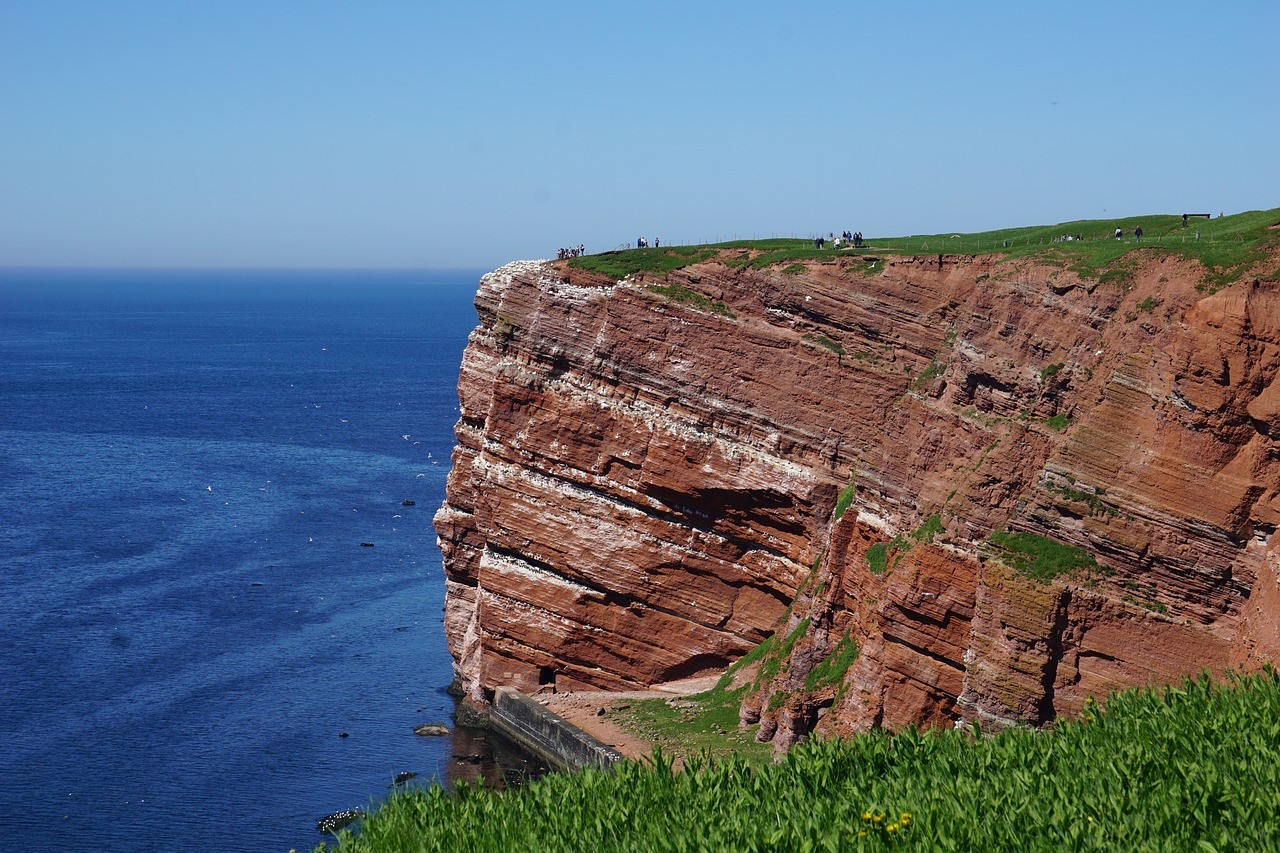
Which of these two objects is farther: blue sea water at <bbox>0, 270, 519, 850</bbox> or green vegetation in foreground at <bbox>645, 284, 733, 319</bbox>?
green vegetation in foreground at <bbox>645, 284, 733, 319</bbox>

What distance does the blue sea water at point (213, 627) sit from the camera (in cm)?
4847

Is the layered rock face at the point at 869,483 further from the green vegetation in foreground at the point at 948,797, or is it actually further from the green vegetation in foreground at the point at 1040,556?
the green vegetation in foreground at the point at 948,797

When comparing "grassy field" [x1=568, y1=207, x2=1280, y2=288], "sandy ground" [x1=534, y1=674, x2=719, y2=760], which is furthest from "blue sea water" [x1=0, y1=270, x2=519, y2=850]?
"grassy field" [x1=568, y1=207, x2=1280, y2=288]

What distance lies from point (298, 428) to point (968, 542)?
9883 centimetres

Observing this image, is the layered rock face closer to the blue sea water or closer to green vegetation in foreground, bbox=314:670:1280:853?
green vegetation in foreground, bbox=314:670:1280:853

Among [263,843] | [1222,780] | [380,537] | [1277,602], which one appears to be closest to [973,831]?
[1222,780]

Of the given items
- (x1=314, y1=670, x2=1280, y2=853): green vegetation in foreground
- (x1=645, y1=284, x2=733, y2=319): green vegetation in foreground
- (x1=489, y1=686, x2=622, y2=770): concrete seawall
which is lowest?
(x1=489, y1=686, x2=622, y2=770): concrete seawall

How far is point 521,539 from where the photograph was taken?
5281cm

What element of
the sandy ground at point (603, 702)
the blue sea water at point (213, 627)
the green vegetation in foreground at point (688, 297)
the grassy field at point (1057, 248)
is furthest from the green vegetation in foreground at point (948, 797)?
the green vegetation in foreground at point (688, 297)

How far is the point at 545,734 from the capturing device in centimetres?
5034

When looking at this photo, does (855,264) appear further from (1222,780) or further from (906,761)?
(1222,780)

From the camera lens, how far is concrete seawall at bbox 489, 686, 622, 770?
46469mm

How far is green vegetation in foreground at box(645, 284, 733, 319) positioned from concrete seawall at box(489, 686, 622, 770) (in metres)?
16.3

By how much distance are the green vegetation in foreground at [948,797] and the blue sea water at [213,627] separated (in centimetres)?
2098
